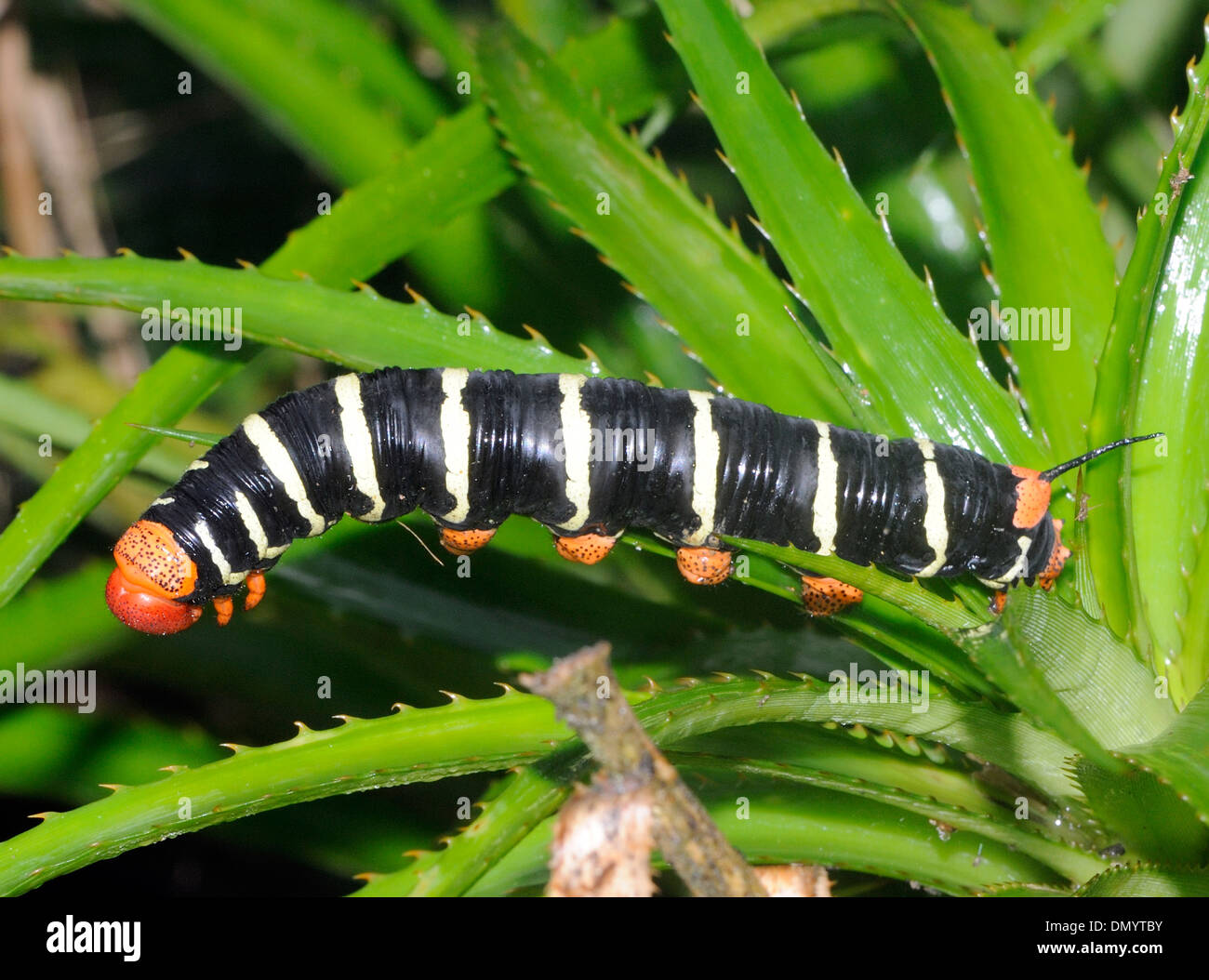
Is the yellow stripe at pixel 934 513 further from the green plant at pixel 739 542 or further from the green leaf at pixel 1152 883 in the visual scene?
the green leaf at pixel 1152 883

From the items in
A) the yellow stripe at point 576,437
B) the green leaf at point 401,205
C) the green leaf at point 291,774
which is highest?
the green leaf at point 401,205

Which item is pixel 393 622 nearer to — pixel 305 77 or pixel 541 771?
pixel 541 771

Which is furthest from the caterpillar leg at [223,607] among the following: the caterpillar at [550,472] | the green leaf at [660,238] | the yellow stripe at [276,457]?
A: the green leaf at [660,238]

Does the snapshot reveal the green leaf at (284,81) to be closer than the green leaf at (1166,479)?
No

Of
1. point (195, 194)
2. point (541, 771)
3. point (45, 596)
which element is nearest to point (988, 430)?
point (541, 771)

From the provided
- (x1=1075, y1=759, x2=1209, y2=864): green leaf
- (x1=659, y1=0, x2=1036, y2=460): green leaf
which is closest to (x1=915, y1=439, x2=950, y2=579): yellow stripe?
(x1=659, y1=0, x2=1036, y2=460): green leaf

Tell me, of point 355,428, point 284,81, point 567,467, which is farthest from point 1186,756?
point 284,81

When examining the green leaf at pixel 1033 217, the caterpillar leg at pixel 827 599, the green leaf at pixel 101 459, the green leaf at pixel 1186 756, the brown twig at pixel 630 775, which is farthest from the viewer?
the green leaf at pixel 1033 217
